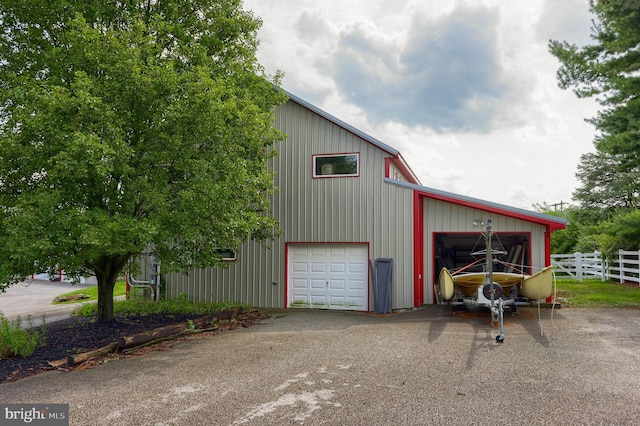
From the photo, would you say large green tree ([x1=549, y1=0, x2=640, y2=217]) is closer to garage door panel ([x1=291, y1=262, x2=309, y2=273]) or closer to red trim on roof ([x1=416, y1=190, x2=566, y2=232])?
red trim on roof ([x1=416, y1=190, x2=566, y2=232])

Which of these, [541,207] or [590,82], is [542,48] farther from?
[541,207]

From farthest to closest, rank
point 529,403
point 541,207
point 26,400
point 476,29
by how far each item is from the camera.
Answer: point 541,207 < point 476,29 < point 26,400 < point 529,403

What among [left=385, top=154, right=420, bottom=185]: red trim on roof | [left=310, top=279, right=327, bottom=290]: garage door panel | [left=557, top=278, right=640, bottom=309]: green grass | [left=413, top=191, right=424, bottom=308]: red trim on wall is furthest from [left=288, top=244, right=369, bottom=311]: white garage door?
[left=557, top=278, right=640, bottom=309]: green grass

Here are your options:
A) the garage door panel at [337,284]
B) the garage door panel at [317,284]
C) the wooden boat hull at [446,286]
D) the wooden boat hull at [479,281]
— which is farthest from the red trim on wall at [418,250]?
the garage door panel at [317,284]

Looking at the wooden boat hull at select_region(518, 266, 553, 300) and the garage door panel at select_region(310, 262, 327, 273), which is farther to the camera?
the garage door panel at select_region(310, 262, 327, 273)

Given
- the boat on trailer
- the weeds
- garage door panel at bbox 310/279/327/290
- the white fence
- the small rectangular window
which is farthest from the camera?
the white fence

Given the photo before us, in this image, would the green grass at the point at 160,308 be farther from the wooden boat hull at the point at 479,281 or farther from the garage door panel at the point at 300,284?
the wooden boat hull at the point at 479,281

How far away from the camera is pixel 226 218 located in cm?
908

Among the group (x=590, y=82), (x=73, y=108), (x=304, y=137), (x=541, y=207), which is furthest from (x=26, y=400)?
(x=541, y=207)

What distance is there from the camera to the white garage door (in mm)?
12523

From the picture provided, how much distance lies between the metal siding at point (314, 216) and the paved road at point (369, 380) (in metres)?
3.81

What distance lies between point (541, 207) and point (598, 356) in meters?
35.0

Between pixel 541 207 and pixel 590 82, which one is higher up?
pixel 590 82

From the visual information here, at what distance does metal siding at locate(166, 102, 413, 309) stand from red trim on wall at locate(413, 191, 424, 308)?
14 centimetres
